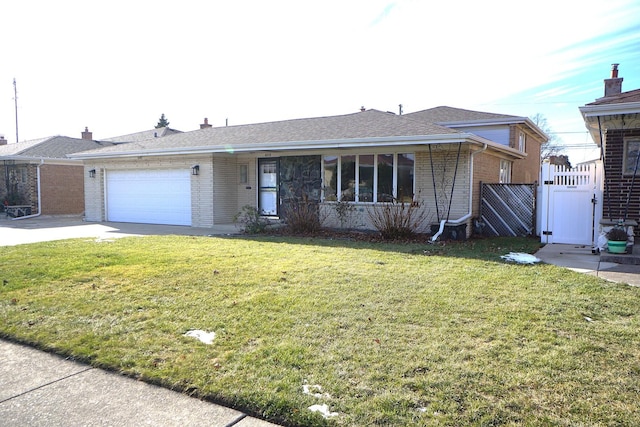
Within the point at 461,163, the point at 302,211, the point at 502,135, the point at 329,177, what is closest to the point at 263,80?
the point at 329,177

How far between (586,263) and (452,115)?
12.3 m

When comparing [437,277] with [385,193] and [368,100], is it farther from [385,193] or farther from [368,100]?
[368,100]

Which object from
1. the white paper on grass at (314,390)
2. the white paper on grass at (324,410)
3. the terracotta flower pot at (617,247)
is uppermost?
the terracotta flower pot at (617,247)

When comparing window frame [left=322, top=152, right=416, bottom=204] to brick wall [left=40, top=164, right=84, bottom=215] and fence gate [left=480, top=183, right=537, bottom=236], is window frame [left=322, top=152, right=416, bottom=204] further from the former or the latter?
brick wall [left=40, top=164, right=84, bottom=215]

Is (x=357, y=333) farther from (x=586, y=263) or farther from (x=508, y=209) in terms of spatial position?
(x=508, y=209)

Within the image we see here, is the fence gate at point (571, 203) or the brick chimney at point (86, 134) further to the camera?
the brick chimney at point (86, 134)

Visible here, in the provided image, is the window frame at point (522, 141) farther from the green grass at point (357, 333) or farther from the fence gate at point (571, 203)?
the green grass at point (357, 333)

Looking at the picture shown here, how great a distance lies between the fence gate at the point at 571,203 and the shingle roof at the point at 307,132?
2.54 metres

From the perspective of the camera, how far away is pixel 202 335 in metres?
4.23

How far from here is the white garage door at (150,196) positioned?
15.7 metres

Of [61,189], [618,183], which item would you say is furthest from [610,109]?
[61,189]

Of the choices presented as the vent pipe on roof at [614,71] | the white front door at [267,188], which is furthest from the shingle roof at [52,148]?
the vent pipe on roof at [614,71]

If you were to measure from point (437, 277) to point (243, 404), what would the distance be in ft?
13.8

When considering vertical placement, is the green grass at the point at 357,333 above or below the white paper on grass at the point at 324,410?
above
